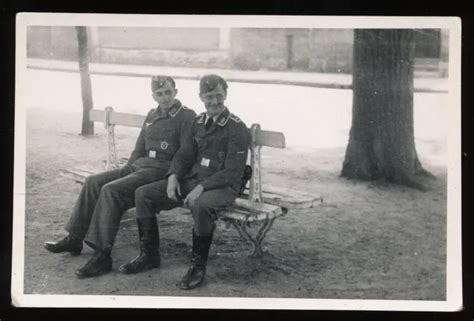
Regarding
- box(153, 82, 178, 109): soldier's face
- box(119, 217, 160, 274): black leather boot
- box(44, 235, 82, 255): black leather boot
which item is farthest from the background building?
box(44, 235, 82, 255): black leather boot

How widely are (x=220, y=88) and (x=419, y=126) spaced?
3.56 ft

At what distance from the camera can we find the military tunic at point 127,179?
3.30 metres

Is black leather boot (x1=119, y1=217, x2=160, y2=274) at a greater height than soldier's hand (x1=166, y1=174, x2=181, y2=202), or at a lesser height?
lesser

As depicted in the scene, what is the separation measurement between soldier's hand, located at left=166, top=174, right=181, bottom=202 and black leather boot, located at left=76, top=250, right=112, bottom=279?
471 mm

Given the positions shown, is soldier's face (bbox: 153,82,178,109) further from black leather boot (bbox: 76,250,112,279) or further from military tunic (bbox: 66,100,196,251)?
black leather boot (bbox: 76,250,112,279)

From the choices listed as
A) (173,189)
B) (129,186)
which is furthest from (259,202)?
(129,186)

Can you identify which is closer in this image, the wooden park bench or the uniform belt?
the wooden park bench

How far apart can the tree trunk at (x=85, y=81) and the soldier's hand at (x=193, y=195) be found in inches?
27.1

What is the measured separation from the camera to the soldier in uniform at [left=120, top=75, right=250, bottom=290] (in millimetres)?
3219

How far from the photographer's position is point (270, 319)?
3258 mm

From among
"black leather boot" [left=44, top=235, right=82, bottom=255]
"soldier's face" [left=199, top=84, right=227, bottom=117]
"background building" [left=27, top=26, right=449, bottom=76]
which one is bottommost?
"black leather boot" [left=44, top=235, right=82, bottom=255]

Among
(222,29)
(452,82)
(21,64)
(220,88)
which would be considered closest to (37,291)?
(21,64)

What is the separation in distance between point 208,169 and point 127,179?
17.6 inches

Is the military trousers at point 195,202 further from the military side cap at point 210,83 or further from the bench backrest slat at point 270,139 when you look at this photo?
the military side cap at point 210,83
